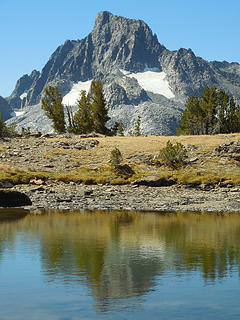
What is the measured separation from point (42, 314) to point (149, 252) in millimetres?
9697

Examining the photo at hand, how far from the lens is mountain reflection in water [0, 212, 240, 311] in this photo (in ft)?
56.3

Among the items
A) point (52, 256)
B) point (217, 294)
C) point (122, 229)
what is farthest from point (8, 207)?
point (217, 294)

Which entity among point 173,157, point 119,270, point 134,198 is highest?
point 173,157

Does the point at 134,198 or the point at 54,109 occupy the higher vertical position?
the point at 54,109

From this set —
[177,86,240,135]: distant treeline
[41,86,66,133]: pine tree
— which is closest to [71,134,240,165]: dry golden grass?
[41,86,66,133]: pine tree

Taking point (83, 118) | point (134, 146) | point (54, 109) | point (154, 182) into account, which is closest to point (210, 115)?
point (83, 118)

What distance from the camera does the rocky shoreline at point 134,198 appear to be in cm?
4009

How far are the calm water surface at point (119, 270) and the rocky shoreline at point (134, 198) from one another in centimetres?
771

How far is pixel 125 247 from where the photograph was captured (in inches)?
925

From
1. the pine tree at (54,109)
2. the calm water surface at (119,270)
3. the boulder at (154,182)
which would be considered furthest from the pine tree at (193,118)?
the calm water surface at (119,270)

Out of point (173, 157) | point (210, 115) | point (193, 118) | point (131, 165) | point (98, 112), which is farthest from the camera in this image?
point (193, 118)

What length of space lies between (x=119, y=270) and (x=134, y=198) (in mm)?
26653

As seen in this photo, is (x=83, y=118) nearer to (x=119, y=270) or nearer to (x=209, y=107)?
(x=209, y=107)

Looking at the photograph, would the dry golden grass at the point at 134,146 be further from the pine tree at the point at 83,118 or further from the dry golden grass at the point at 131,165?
the pine tree at the point at 83,118
